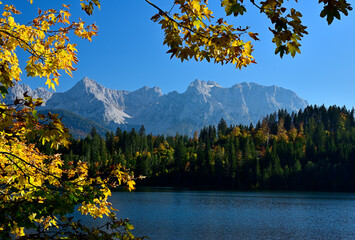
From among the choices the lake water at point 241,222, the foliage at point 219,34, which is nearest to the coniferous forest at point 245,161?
the lake water at point 241,222

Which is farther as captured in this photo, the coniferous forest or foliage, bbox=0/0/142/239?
the coniferous forest

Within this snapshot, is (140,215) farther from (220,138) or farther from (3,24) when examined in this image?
(220,138)

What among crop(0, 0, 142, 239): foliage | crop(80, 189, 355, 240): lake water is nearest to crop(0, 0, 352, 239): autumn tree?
crop(0, 0, 142, 239): foliage

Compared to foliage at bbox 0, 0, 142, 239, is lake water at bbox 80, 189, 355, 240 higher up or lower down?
lower down

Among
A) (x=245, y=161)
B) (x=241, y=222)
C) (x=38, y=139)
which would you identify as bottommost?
(x=241, y=222)

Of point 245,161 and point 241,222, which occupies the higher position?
point 245,161

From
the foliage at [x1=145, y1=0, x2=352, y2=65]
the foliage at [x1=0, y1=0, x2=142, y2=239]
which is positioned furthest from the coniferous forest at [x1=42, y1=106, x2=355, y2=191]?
the foliage at [x1=145, y1=0, x2=352, y2=65]

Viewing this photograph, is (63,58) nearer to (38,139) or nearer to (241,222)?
(38,139)

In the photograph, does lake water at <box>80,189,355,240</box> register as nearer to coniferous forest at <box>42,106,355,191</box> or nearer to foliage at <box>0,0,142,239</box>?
foliage at <box>0,0,142,239</box>

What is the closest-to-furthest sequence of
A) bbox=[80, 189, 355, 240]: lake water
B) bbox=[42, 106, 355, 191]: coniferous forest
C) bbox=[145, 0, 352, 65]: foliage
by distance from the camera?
bbox=[145, 0, 352, 65]: foliage < bbox=[80, 189, 355, 240]: lake water < bbox=[42, 106, 355, 191]: coniferous forest

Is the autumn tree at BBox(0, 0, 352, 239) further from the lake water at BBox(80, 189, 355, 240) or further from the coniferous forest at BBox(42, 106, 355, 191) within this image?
the coniferous forest at BBox(42, 106, 355, 191)

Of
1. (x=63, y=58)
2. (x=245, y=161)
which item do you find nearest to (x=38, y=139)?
(x=63, y=58)

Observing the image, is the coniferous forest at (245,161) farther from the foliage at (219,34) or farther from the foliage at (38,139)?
the foliage at (219,34)

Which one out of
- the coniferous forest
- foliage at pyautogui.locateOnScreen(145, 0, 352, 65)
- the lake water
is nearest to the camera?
foliage at pyautogui.locateOnScreen(145, 0, 352, 65)
